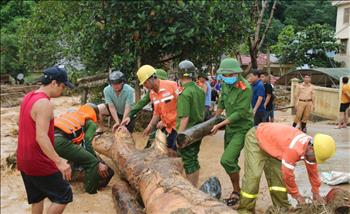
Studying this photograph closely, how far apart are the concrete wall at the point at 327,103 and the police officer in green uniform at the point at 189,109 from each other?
9.23m

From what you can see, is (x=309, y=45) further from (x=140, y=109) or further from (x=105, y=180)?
(x=105, y=180)

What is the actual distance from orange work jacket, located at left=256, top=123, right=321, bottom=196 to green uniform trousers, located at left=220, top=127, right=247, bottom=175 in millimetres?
434

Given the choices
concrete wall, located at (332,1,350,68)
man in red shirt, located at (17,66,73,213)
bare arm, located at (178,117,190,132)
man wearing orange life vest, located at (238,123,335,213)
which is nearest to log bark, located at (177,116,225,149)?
bare arm, located at (178,117,190,132)

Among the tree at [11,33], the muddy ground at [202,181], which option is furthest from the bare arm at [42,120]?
the tree at [11,33]

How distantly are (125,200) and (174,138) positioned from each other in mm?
1146

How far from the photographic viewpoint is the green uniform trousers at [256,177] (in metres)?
4.27

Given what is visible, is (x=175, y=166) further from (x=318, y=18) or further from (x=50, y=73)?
(x=318, y=18)

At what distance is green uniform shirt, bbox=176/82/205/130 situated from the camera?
504 cm

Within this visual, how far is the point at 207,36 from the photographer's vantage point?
348 inches

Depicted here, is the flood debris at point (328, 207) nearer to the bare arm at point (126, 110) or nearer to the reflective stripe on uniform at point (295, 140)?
the reflective stripe on uniform at point (295, 140)

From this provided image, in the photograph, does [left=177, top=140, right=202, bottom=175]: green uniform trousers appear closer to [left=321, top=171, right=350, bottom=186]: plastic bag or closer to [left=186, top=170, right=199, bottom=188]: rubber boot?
[left=186, top=170, right=199, bottom=188]: rubber boot

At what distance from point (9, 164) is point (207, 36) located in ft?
15.0

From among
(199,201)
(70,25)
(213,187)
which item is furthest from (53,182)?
(70,25)

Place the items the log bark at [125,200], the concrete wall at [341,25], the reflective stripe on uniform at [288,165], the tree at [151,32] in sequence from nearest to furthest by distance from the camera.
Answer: the reflective stripe on uniform at [288,165], the log bark at [125,200], the tree at [151,32], the concrete wall at [341,25]
